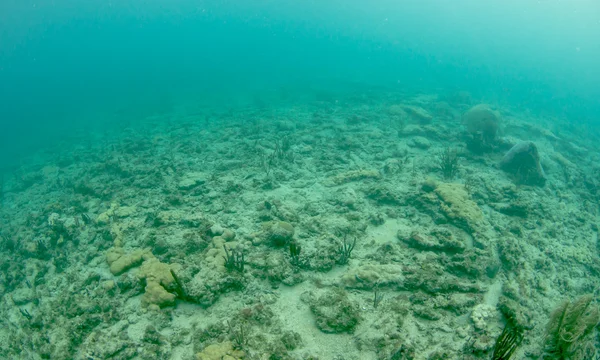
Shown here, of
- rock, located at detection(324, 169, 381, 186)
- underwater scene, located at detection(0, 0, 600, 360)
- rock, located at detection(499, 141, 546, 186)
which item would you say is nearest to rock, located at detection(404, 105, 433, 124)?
underwater scene, located at detection(0, 0, 600, 360)

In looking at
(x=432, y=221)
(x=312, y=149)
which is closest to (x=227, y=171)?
(x=312, y=149)

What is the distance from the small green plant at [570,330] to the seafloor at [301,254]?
0.20 feet

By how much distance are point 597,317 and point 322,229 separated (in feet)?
18.3

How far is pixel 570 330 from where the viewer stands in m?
4.52

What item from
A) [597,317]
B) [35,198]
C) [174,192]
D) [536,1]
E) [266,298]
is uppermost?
[536,1]

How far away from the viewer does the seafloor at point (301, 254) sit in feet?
16.7

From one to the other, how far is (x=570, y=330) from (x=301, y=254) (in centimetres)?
509

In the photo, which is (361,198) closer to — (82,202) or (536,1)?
(82,202)

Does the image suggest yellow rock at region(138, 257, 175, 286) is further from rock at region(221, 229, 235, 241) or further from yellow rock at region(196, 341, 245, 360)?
yellow rock at region(196, 341, 245, 360)

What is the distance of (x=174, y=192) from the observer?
1045 cm

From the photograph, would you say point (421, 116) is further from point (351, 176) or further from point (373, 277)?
point (373, 277)

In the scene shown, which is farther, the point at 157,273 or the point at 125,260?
the point at 125,260

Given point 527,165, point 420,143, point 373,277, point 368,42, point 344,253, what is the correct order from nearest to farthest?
point 373,277 < point 344,253 < point 527,165 < point 420,143 < point 368,42

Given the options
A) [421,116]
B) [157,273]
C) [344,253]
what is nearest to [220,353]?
[157,273]
